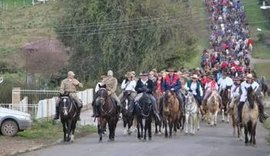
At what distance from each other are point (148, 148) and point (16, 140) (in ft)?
18.9

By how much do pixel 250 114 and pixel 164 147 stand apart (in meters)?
3.71

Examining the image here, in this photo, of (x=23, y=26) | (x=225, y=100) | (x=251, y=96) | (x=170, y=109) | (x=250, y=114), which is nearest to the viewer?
(x=251, y=96)

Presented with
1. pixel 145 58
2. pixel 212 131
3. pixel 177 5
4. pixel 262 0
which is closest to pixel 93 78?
pixel 145 58

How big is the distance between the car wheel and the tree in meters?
33.8

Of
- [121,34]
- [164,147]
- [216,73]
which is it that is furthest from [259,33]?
[164,147]

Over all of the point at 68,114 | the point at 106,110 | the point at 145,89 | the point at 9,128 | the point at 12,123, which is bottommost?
the point at 9,128

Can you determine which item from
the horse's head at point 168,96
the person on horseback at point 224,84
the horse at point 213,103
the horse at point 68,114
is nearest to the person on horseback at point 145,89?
the horse's head at point 168,96

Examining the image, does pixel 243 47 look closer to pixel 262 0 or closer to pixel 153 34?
pixel 153 34

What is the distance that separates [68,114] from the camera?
29.7m

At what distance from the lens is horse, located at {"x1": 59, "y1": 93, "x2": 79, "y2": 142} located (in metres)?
29.6

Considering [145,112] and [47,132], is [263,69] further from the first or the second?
[145,112]

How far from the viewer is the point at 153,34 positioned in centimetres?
6550

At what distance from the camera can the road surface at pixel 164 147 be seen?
24922 mm

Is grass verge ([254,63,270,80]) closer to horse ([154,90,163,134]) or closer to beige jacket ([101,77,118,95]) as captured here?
horse ([154,90,163,134])
